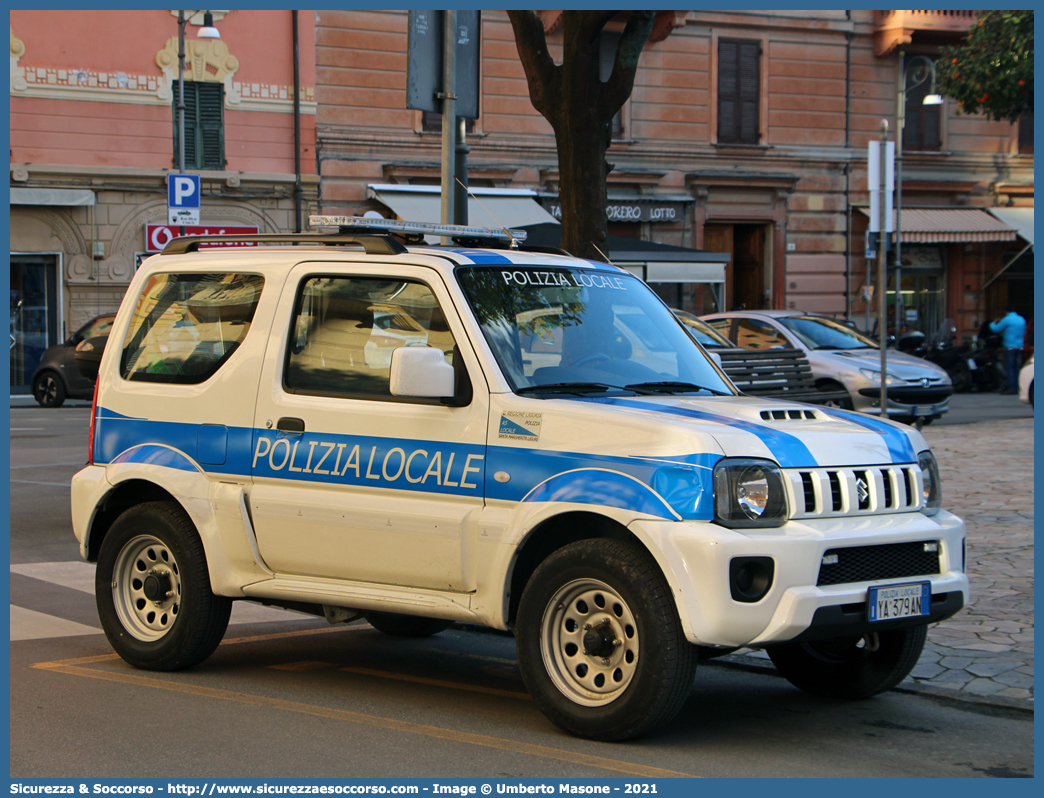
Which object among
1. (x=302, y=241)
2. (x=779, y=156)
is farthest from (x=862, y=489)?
(x=779, y=156)

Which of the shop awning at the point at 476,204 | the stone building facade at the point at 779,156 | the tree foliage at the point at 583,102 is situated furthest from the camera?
the stone building facade at the point at 779,156

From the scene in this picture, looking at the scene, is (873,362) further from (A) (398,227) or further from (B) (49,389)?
(B) (49,389)

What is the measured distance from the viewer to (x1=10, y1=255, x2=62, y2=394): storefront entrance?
27078 mm

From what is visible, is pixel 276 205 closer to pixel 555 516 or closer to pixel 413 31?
pixel 413 31

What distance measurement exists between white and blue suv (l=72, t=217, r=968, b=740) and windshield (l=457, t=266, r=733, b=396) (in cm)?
1

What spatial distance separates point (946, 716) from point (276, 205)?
24.8m

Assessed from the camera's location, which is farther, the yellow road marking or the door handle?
the door handle

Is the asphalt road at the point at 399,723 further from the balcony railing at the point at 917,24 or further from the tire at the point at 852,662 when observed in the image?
the balcony railing at the point at 917,24

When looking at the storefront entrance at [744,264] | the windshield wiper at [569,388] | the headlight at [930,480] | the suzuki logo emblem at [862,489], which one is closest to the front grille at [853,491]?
the suzuki logo emblem at [862,489]

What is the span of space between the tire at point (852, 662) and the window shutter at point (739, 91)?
27.2m

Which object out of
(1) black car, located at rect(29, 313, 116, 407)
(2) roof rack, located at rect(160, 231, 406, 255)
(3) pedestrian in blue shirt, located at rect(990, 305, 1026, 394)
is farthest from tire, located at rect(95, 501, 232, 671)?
(3) pedestrian in blue shirt, located at rect(990, 305, 1026, 394)

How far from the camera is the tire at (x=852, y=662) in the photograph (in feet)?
19.2

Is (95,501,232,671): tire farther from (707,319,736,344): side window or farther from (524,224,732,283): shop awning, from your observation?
(524,224,732,283): shop awning

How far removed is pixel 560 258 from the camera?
20.9 feet
